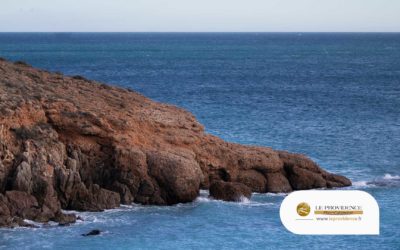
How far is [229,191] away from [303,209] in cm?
1531

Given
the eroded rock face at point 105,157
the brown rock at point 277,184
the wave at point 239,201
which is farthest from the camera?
the brown rock at point 277,184

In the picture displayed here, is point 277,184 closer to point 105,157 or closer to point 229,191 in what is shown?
point 229,191

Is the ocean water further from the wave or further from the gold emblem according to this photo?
the gold emblem

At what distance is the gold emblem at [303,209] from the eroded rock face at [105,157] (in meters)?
13.9

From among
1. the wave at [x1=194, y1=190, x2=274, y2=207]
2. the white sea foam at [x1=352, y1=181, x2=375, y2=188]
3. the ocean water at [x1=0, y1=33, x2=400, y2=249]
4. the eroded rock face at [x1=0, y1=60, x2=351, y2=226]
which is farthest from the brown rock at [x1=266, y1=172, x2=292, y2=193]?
the white sea foam at [x1=352, y1=181, x2=375, y2=188]

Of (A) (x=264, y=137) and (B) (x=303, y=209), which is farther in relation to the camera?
(A) (x=264, y=137)

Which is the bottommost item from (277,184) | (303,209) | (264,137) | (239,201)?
(264,137)

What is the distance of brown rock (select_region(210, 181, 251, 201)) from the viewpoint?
129ft

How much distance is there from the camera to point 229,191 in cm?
3956

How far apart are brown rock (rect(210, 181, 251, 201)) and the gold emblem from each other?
584 inches

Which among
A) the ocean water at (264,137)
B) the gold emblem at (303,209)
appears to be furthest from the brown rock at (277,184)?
the gold emblem at (303,209)

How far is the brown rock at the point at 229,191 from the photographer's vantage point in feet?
129

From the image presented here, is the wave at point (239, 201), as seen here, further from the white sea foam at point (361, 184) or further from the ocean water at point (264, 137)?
the white sea foam at point (361, 184)

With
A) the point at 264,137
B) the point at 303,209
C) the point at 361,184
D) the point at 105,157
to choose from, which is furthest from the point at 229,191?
the point at 264,137
